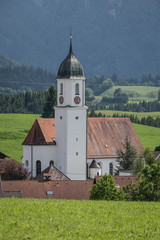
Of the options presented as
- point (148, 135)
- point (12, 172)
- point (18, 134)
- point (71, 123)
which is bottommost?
point (12, 172)

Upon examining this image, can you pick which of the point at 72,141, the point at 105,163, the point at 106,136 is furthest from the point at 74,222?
the point at 106,136

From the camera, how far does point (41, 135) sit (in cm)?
7344

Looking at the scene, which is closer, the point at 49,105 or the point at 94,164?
the point at 94,164

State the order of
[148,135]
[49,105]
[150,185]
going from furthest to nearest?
[148,135] → [49,105] → [150,185]

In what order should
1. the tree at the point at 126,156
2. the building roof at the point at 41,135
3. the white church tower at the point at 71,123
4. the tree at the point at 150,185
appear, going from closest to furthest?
1. the tree at the point at 150,185
2. the white church tower at the point at 71,123
3. the building roof at the point at 41,135
4. the tree at the point at 126,156

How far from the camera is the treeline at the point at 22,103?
164375mm

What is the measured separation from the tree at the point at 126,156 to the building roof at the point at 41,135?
9089 millimetres

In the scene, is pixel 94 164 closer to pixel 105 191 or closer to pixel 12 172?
pixel 12 172

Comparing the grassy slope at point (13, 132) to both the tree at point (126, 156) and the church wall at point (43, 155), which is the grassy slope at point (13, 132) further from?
the church wall at point (43, 155)

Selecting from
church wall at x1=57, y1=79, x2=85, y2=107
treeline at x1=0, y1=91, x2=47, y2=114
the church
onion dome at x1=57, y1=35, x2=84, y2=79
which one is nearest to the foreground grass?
the church

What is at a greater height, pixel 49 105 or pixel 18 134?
pixel 49 105

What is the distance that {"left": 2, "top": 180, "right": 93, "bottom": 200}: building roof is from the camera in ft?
179

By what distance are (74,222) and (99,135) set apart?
5411 centimetres

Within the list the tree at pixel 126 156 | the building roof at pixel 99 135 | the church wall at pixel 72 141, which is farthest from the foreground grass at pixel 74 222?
the tree at pixel 126 156
